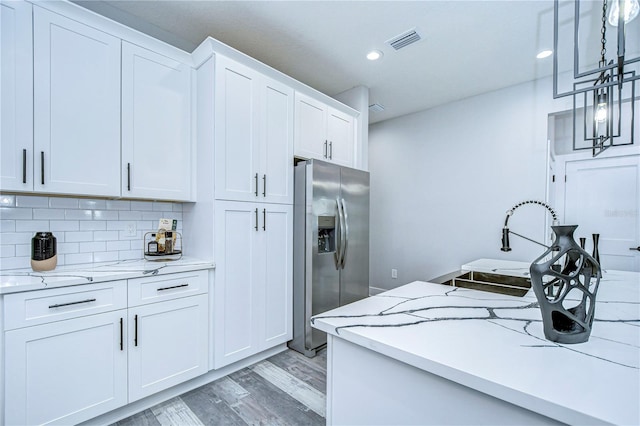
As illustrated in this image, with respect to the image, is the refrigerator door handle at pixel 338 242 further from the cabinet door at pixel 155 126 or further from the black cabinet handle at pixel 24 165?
the black cabinet handle at pixel 24 165

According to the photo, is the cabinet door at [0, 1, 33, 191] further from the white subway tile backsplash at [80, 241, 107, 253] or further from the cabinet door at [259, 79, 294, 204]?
the cabinet door at [259, 79, 294, 204]

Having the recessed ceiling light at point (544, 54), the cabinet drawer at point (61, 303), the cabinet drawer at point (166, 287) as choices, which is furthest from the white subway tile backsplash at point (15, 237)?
the recessed ceiling light at point (544, 54)

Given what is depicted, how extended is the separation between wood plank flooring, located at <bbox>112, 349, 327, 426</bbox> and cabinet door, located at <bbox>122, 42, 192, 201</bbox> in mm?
1417

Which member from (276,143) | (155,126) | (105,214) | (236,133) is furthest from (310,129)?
(105,214)

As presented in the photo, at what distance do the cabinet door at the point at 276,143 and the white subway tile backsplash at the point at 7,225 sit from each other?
1.57m

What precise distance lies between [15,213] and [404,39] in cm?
311

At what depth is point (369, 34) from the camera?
8.09 feet

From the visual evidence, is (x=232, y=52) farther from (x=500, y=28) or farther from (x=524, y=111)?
(x=524, y=111)

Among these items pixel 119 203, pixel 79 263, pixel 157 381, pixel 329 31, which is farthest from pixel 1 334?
pixel 329 31

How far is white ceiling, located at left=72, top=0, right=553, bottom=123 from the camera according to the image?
215cm

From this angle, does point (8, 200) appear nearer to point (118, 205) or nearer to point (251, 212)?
point (118, 205)

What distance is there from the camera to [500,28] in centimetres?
239

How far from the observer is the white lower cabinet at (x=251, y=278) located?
2.19m

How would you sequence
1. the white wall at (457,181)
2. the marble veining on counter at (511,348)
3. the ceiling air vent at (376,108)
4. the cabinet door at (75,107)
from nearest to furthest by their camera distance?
the marble veining on counter at (511,348)
the cabinet door at (75,107)
the white wall at (457,181)
the ceiling air vent at (376,108)
